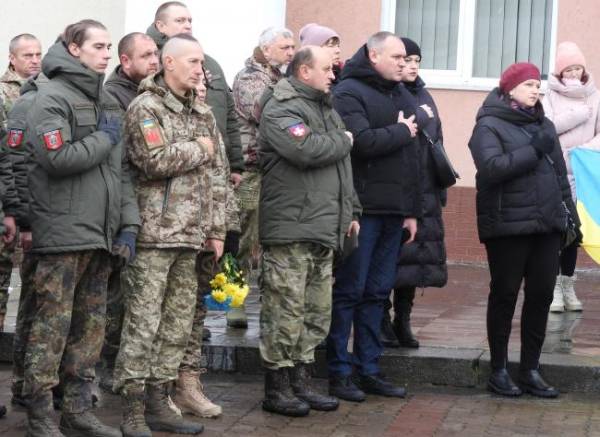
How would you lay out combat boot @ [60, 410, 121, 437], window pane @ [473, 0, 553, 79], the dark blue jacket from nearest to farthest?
combat boot @ [60, 410, 121, 437], the dark blue jacket, window pane @ [473, 0, 553, 79]

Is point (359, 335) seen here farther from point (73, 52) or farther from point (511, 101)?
point (73, 52)

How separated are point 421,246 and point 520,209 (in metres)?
1.09

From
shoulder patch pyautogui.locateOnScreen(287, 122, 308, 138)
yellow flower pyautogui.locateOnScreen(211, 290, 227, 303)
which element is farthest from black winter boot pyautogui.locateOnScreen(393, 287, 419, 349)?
shoulder patch pyautogui.locateOnScreen(287, 122, 308, 138)

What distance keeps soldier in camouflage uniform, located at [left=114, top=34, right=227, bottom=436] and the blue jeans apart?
1.18 meters

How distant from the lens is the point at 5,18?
14031 millimetres

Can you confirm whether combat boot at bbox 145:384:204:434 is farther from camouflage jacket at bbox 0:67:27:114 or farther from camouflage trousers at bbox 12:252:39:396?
camouflage jacket at bbox 0:67:27:114

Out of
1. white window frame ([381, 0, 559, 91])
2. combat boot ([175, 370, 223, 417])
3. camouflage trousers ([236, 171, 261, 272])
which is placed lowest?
combat boot ([175, 370, 223, 417])

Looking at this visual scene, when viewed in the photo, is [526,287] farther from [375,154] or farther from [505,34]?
[505,34]

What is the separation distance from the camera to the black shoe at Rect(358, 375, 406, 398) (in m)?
8.33

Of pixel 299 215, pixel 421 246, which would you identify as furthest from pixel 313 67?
pixel 421 246

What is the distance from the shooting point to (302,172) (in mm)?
7703

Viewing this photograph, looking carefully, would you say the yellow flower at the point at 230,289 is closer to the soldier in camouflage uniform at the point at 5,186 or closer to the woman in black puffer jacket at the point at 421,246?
the woman in black puffer jacket at the point at 421,246

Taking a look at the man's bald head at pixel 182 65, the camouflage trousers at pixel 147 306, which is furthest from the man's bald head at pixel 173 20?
the camouflage trousers at pixel 147 306

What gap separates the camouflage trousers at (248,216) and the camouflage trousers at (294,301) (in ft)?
5.07
